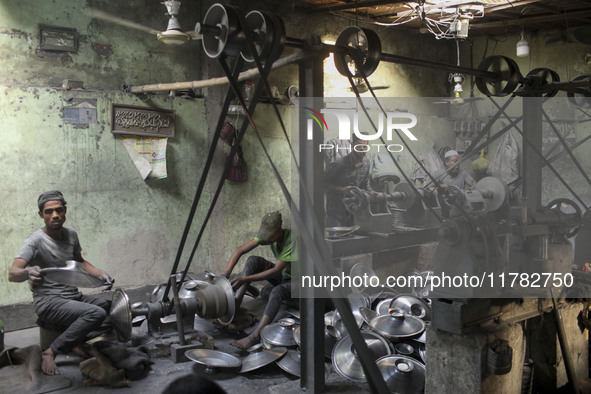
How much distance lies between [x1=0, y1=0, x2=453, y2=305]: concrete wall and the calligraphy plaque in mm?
80

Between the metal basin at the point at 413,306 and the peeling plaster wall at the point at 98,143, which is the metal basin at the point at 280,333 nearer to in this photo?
the metal basin at the point at 413,306

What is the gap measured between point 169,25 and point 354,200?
2830 mm

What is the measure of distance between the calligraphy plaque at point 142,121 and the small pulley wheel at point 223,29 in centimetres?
293

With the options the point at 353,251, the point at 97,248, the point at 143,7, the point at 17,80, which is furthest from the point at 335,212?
the point at 17,80

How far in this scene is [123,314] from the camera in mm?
4508

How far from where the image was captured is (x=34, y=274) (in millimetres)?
4152

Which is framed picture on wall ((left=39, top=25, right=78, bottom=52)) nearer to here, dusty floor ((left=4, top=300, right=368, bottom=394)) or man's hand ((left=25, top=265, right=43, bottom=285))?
man's hand ((left=25, top=265, right=43, bottom=285))

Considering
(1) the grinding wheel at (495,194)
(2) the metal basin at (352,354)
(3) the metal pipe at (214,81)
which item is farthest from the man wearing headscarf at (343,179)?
(2) the metal basin at (352,354)

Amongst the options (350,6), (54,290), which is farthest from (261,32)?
(350,6)

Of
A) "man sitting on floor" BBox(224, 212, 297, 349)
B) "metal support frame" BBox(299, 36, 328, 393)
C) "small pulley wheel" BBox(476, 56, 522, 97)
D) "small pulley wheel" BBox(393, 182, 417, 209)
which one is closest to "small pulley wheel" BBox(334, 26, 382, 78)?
"metal support frame" BBox(299, 36, 328, 393)

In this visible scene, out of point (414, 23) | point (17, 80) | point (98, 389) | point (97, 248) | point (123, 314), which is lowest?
point (98, 389)

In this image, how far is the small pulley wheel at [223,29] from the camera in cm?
311

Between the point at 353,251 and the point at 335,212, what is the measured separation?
0.75 metres

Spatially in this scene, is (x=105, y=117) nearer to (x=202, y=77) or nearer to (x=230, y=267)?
(x=202, y=77)
